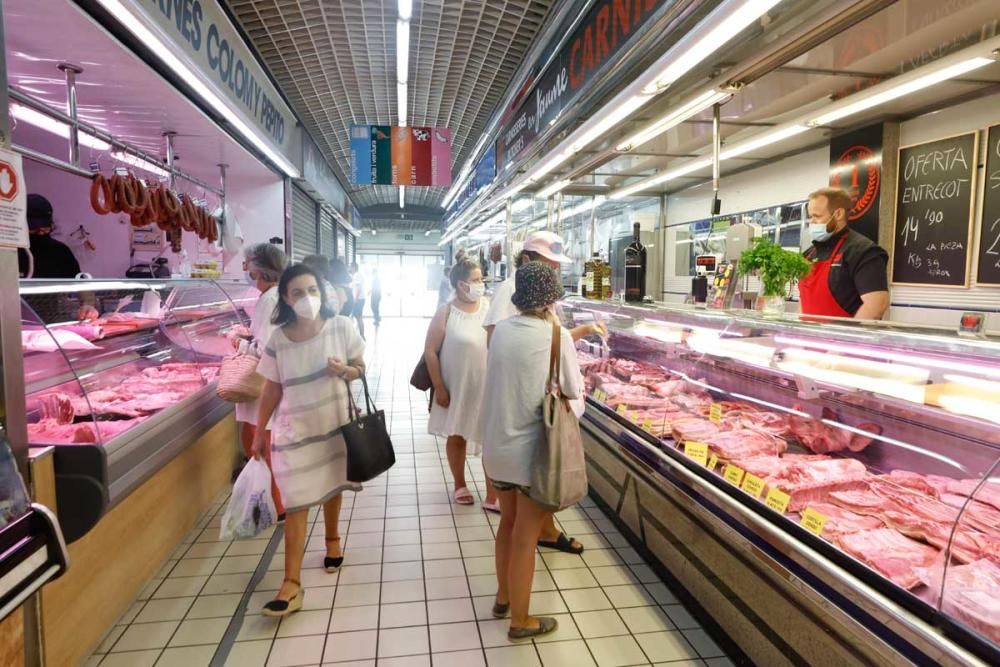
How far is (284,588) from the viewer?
2.87 meters

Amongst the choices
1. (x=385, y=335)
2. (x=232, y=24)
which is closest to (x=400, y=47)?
(x=232, y=24)

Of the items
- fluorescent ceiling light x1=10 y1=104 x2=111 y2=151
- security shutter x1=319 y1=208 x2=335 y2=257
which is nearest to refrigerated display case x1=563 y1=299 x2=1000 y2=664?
fluorescent ceiling light x1=10 y1=104 x2=111 y2=151

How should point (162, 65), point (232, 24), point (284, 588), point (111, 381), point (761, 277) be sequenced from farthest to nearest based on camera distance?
point (232, 24), point (162, 65), point (111, 381), point (761, 277), point (284, 588)

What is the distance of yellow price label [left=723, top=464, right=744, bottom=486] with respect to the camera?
8.28 ft

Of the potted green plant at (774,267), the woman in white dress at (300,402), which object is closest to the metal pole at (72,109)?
the woman in white dress at (300,402)

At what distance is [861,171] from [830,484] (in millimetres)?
3259

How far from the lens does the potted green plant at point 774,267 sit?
9.91 ft

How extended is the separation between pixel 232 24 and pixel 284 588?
461cm

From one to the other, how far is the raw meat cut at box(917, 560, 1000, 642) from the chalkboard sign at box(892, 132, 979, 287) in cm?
311

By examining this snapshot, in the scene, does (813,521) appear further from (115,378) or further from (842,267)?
(115,378)

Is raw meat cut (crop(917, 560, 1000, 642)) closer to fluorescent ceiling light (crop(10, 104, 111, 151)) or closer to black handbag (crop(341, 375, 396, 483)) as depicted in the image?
black handbag (crop(341, 375, 396, 483))

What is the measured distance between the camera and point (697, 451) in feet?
9.39

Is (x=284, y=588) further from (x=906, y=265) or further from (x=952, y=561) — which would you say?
(x=906, y=265)

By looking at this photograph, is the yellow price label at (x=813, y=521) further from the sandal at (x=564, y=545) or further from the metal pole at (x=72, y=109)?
the metal pole at (x=72, y=109)
